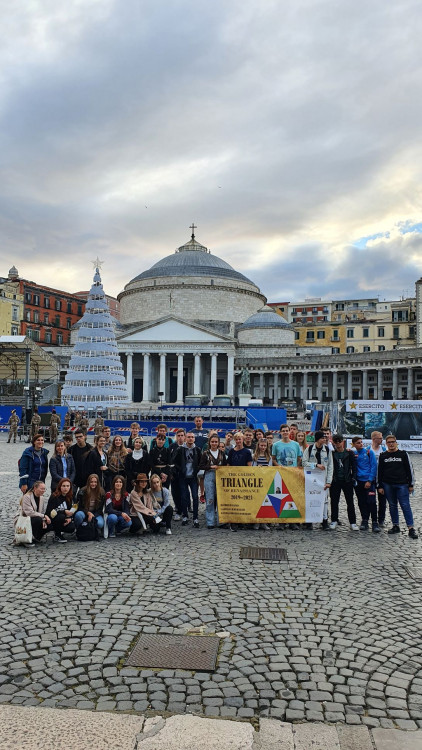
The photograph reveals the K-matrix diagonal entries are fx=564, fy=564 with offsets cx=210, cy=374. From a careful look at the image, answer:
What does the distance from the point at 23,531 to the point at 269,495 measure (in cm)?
445

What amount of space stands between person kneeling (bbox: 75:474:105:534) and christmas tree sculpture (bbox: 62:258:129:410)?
2650 cm

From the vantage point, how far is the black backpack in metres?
9.38

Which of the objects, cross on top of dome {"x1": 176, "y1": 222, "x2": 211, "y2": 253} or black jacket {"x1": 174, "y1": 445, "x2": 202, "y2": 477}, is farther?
cross on top of dome {"x1": 176, "y1": 222, "x2": 211, "y2": 253}

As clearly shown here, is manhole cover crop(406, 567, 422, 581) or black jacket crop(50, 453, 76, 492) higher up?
black jacket crop(50, 453, 76, 492)

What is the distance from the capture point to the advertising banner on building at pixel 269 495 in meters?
10.7

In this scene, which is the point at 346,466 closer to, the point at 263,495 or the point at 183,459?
the point at 263,495

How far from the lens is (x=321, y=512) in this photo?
1076 cm

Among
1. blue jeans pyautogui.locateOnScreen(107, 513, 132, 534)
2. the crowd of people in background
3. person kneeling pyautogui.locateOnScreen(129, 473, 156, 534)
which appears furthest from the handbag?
person kneeling pyautogui.locateOnScreen(129, 473, 156, 534)

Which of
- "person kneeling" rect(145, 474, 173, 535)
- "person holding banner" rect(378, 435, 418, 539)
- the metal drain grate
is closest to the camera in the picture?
the metal drain grate

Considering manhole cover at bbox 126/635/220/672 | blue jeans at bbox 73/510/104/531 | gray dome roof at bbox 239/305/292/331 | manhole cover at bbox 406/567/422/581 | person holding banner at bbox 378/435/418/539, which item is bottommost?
manhole cover at bbox 126/635/220/672

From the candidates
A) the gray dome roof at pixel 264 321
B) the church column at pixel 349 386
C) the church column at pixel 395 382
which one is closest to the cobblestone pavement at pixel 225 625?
the church column at pixel 395 382

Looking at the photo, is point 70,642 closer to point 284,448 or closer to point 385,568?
point 385,568

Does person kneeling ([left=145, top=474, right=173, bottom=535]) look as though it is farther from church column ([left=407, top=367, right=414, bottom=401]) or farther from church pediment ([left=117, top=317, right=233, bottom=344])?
church pediment ([left=117, top=317, right=233, bottom=344])

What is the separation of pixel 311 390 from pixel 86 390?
131 feet
